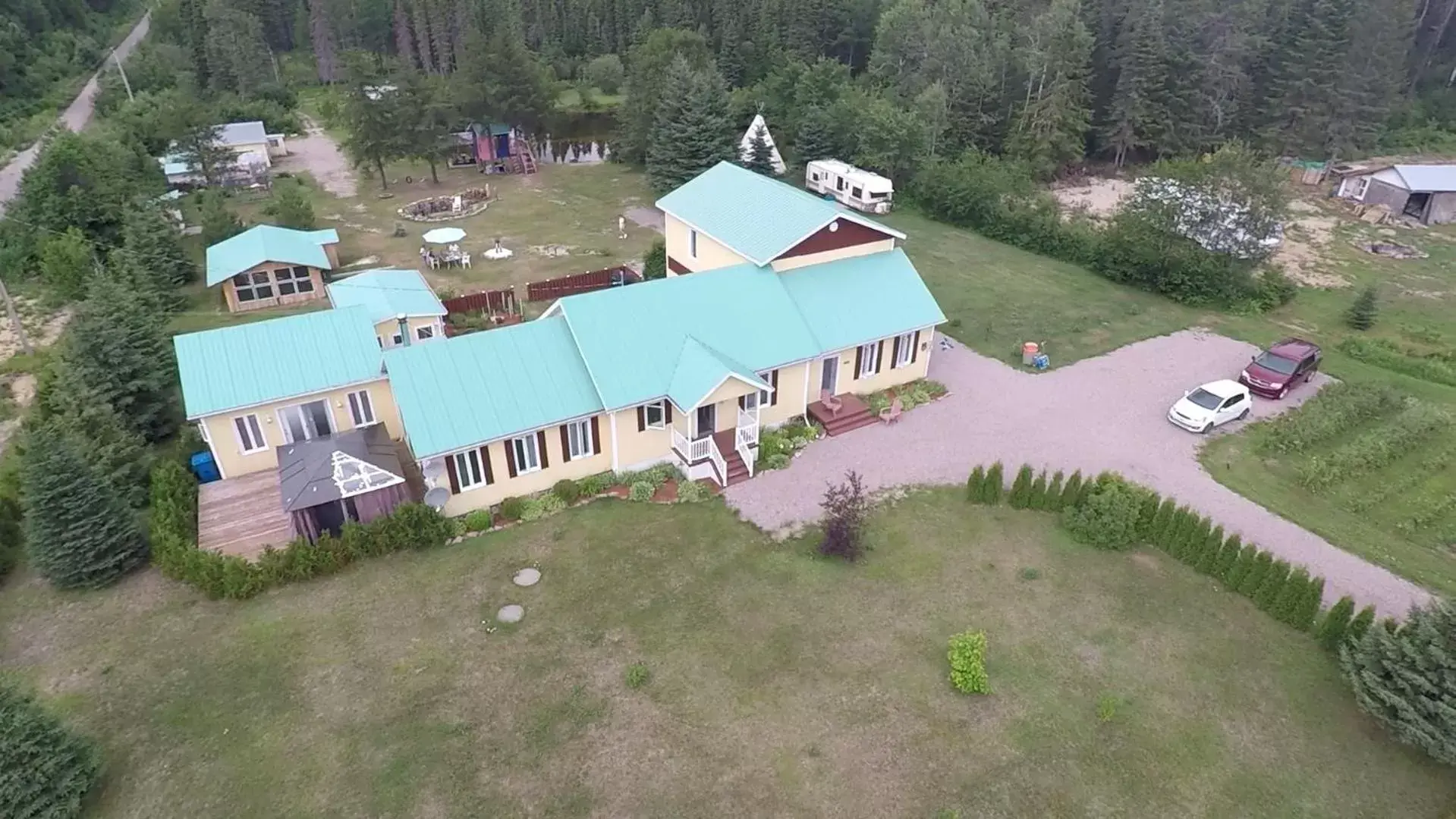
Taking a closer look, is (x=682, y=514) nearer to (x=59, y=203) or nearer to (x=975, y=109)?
(x=59, y=203)

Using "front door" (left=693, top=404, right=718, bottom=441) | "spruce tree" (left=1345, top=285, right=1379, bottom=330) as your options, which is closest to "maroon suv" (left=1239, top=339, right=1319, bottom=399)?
"spruce tree" (left=1345, top=285, right=1379, bottom=330)

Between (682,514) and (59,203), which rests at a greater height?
(59,203)

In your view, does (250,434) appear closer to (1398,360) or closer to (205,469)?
(205,469)

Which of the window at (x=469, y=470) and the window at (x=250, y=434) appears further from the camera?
the window at (x=250, y=434)

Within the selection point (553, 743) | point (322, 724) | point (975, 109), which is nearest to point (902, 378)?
point (553, 743)

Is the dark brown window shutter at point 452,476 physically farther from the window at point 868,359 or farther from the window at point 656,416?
the window at point 868,359

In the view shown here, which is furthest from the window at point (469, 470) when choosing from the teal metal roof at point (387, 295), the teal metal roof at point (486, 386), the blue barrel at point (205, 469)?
the teal metal roof at point (387, 295)
